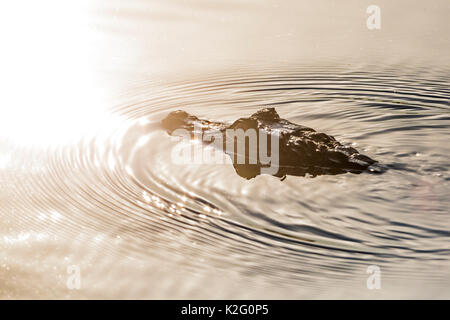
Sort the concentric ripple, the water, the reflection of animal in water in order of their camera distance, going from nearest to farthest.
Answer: the water → the concentric ripple → the reflection of animal in water

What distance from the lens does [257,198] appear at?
148 inches

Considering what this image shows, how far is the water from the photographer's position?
121 inches

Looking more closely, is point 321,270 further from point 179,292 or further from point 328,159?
point 328,159

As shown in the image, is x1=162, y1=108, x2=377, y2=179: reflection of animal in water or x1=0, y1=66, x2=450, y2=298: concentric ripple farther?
x1=162, y1=108, x2=377, y2=179: reflection of animal in water

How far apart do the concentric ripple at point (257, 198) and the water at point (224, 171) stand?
11 millimetres

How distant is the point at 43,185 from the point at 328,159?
1.84 meters

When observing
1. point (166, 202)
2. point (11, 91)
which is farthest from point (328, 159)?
point (11, 91)

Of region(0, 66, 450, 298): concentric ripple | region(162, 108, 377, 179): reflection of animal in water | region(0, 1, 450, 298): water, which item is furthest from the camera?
region(162, 108, 377, 179): reflection of animal in water

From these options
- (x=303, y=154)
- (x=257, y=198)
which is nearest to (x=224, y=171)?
(x=257, y=198)

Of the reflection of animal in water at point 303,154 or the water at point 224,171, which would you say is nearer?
the water at point 224,171

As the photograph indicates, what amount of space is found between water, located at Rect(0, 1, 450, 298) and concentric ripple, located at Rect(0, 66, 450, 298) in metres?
0.01

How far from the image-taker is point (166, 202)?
372 cm

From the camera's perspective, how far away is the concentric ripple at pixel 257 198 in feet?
10.5

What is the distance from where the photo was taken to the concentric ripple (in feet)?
10.5
